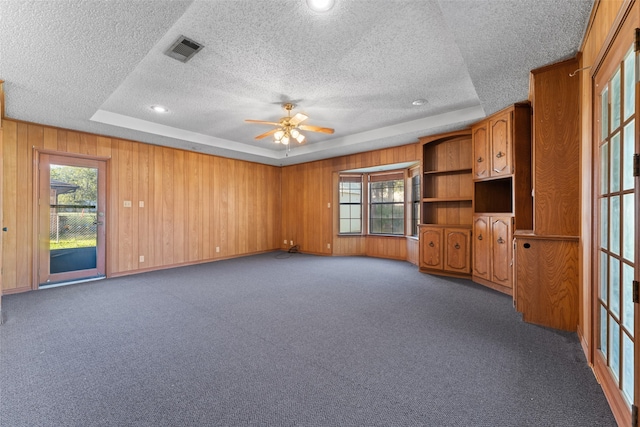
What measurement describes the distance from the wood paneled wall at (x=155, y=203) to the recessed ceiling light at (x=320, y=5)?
14.9 feet

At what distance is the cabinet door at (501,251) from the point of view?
369 cm

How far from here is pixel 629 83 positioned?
142 centimetres

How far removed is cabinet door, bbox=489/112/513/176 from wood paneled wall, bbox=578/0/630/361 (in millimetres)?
1276

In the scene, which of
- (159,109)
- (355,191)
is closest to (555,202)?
(355,191)

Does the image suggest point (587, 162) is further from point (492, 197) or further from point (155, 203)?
point (155, 203)

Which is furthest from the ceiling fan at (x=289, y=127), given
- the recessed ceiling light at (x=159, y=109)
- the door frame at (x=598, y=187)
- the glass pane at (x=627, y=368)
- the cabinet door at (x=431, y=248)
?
the glass pane at (x=627, y=368)

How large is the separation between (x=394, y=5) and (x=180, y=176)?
200 inches

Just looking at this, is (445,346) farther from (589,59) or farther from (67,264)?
(67,264)

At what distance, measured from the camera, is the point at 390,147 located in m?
5.72

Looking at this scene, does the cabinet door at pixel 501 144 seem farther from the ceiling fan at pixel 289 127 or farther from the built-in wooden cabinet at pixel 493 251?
the ceiling fan at pixel 289 127

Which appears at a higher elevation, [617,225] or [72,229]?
[617,225]

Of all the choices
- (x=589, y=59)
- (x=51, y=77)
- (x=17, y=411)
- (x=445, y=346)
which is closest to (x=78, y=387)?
(x=17, y=411)

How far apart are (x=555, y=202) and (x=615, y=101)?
3.79ft

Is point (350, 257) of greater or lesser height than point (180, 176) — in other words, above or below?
below
